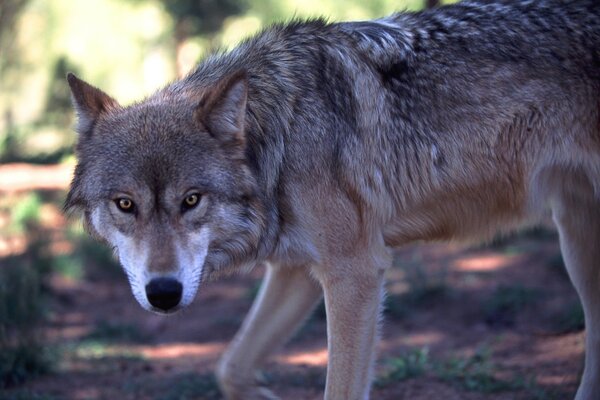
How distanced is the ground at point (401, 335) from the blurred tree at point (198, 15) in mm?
6360

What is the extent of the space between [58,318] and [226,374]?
11.2 ft

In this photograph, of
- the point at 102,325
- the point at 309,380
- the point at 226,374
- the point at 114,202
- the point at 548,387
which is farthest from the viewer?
the point at 102,325

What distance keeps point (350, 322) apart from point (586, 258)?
150cm

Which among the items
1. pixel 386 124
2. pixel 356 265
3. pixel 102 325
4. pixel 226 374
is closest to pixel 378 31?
pixel 386 124

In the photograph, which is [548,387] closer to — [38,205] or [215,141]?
[215,141]

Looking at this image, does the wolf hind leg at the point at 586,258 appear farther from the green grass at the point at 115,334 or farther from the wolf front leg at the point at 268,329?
the green grass at the point at 115,334

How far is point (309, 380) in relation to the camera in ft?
17.3

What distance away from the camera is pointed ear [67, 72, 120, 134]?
3961 millimetres

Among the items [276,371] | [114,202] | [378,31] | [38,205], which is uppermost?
[378,31]

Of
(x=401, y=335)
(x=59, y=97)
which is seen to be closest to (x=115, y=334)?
(x=401, y=335)

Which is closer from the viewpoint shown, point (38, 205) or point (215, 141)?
point (215, 141)

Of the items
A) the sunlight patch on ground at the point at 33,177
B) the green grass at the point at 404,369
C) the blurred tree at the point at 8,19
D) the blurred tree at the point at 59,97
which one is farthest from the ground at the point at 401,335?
the blurred tree at the point at 8,19

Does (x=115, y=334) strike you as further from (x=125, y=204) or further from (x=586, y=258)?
(x=586, y=258)

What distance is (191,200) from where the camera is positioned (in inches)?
144
